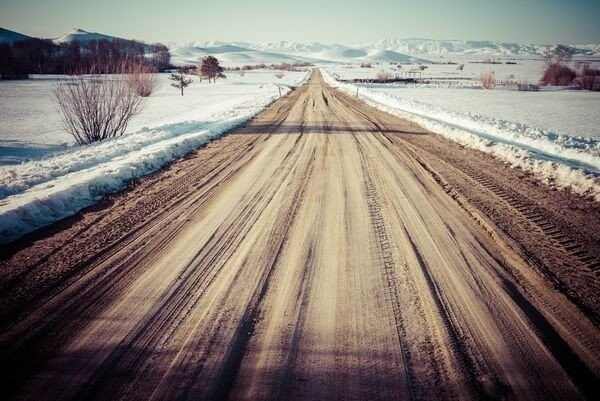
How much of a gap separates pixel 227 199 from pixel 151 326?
276 centimetres

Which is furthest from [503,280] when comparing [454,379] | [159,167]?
[159,167]

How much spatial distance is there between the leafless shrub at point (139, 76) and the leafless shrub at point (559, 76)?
45540 mm

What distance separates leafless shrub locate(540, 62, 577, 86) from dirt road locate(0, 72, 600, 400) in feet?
150

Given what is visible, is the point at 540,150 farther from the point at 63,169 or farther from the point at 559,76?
the point at 559,76

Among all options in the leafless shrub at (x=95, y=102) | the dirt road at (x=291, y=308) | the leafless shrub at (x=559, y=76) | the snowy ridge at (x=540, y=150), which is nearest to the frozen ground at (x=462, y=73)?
the leafless shrub at (x=559, y=76)

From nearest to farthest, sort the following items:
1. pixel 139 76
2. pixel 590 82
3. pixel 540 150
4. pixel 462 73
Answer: pixel 540 150 → pixel 139 76 → pixel 590 82 → pixel 462 73

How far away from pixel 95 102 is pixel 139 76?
103 inches

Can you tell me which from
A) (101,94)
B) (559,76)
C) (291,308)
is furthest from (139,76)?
(559,76)

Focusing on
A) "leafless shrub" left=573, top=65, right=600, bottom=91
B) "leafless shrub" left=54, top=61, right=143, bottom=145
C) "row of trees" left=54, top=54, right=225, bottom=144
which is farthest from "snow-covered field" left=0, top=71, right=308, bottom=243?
"leafless shrub" left=573, top=65, right=600, bottom=91

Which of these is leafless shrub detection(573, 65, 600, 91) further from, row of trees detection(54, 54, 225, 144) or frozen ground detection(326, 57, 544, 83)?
row of trees detection(54, 54, 225, 144)

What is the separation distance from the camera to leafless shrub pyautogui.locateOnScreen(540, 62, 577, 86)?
120 feet

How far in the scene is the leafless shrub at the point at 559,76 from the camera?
3672 cm

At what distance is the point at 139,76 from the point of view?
12539mm

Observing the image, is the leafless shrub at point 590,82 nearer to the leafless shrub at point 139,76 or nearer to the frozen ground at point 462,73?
the frozen ground at point 462,73
